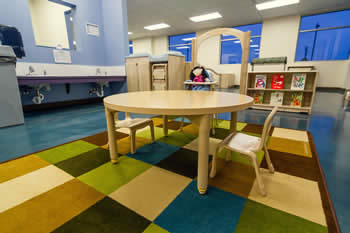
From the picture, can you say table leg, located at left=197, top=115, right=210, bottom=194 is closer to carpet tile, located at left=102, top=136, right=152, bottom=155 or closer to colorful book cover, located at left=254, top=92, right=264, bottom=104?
carpet tile, located at left=102, top=136, right=152, bottom=155

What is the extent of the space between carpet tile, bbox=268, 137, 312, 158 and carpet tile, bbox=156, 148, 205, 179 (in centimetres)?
93

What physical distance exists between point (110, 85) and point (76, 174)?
168 inches

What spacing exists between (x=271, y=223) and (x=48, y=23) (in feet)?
19.0

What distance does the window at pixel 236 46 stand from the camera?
8.47 m

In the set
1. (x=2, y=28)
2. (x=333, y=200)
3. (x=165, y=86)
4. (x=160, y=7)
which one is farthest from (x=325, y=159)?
(x=160, y=7)

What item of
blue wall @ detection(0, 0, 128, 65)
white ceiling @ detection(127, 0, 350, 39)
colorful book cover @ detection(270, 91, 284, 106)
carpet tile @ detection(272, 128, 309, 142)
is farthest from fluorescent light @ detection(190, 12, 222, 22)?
carpet tile @ detection(272, 128, 309, 142)

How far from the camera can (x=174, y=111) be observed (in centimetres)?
96

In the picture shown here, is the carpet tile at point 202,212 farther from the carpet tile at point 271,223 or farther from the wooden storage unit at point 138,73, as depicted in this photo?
the wooden storage unit at point 138,73

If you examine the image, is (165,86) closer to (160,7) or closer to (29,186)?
(29,186)

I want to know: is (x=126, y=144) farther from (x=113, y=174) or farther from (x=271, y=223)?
(x=271, y=223)

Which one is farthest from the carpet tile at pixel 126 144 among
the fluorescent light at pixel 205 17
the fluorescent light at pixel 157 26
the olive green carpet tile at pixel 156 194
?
the fluorescent light at pixel 157 26

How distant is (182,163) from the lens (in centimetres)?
160

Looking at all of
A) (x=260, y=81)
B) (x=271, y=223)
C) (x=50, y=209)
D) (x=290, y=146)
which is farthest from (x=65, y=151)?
(x=260, y=81)

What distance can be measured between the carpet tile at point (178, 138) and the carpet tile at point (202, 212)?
2.90 ft
